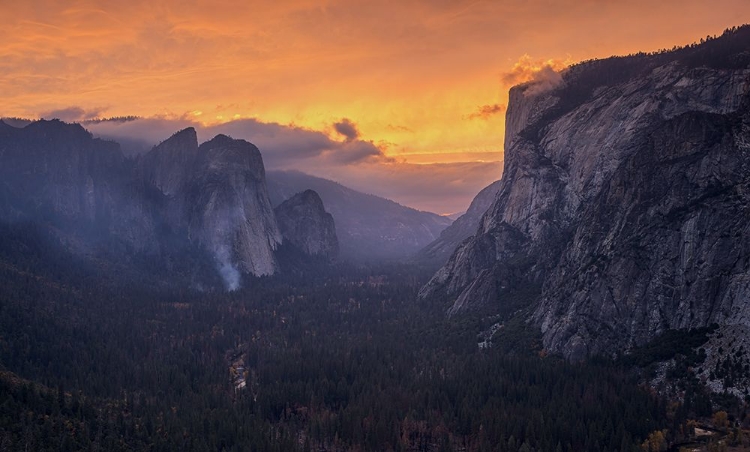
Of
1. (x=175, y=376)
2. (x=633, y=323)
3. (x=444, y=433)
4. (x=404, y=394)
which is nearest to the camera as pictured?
(x=444, y=433)

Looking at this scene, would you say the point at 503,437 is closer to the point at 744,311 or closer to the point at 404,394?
the point at 404,394

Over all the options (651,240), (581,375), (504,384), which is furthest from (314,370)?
(651,240)

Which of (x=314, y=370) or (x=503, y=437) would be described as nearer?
(x=503, y=437)

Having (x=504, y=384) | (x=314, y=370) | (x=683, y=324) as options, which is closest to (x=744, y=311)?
(x=683, y=324)

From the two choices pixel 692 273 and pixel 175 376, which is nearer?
pixel 692 273

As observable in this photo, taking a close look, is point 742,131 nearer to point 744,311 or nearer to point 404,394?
point 744,311

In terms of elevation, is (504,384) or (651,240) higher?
(651,240)

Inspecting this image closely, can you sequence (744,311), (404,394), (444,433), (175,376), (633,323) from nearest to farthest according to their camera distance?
(444,433), (744,311), (404,394), (633,323), (175,376)

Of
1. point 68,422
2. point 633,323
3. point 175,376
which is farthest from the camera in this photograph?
point 175,376

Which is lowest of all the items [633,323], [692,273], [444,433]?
[444,433]

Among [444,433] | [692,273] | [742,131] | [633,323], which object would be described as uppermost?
[742,131]
